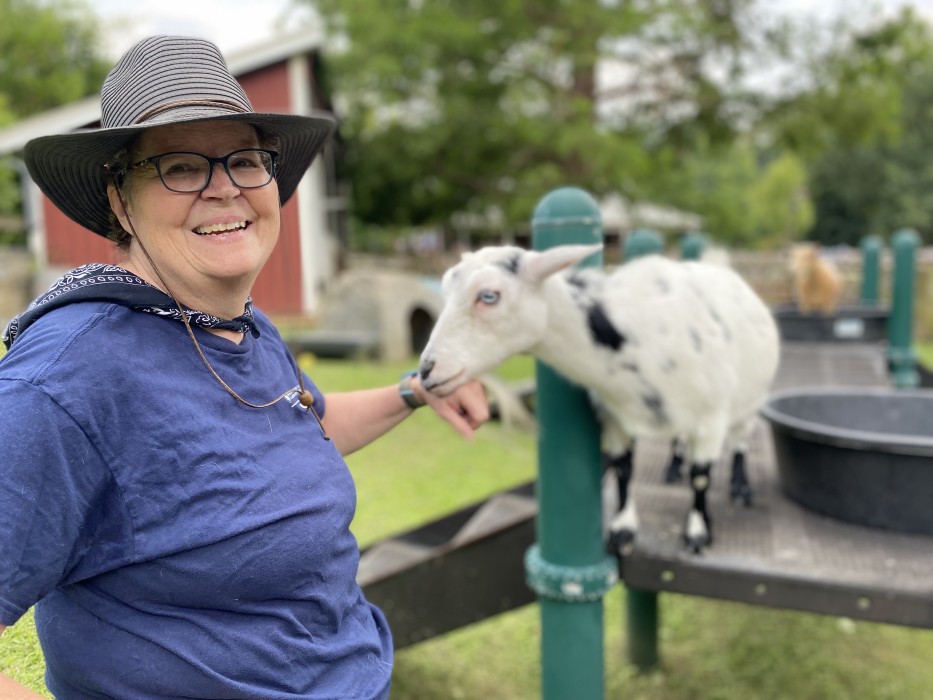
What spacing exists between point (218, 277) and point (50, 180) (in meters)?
0.33

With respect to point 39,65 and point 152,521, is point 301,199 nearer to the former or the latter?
point 152,521

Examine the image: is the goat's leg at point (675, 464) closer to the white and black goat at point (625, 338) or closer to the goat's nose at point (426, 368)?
the white and black goat at point (625, 338)

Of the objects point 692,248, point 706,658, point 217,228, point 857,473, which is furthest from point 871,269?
point 217,228

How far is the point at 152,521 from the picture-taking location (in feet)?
3.59

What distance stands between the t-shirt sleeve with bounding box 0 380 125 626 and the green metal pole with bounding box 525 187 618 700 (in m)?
1.50

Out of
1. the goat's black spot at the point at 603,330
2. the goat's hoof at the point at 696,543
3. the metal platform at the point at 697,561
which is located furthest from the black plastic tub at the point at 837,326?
the goat's black spot at the point at 603,330

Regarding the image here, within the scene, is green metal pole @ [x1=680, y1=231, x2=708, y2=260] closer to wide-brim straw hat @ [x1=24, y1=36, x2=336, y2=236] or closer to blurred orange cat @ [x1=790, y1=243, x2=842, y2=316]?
blurred orange cat @ [x1=790, y1=243, x2=842, y2=316]

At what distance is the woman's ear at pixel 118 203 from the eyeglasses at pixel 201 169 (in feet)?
0.20

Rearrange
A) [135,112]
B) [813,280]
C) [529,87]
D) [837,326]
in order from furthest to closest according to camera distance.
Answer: [529,87] → [813,280] → [837,326] → [135,112]

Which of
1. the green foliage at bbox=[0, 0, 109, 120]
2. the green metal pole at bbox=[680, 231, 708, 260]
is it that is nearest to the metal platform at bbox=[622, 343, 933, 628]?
the green metal pole at bbox=[680, 231, 708, 260]

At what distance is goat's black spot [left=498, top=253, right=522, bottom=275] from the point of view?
2031 millimetres

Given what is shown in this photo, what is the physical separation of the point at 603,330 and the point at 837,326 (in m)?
4.93

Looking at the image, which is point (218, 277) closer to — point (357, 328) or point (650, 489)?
point (650, 489)

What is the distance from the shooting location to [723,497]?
9.58 feet
